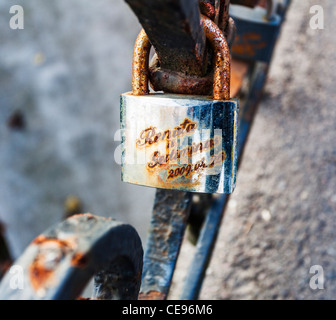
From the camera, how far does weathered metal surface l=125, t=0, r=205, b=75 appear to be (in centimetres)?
32

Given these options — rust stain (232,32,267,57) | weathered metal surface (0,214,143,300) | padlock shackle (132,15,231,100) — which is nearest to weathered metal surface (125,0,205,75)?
padlock shackle (132,15,231,100)

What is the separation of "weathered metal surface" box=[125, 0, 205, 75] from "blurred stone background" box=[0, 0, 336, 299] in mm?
1057

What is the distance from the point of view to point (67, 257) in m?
0.29

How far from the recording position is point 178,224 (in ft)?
2.16

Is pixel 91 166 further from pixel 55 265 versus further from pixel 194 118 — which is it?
pixel 55 265

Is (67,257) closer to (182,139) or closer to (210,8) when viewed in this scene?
(182,139)

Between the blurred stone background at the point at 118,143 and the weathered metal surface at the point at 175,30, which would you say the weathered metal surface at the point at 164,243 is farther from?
the blurred stone background at the point at 118,143

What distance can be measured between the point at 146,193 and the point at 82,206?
40 cm

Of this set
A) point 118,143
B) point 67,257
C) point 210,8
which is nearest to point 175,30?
point 210,8

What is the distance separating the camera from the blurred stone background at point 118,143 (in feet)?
4.52

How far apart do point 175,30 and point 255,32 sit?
80 cm

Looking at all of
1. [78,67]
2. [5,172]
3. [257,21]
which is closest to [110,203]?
[5,172]

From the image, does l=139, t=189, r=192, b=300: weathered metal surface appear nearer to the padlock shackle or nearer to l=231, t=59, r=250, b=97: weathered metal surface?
the padlock shackle

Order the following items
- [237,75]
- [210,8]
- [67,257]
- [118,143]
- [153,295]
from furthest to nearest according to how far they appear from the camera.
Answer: [118,143], [237,75], [153,295], [210,8], [67,257]
